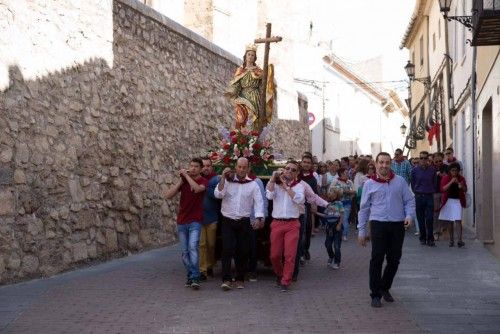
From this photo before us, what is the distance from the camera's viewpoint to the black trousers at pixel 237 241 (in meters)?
10.1

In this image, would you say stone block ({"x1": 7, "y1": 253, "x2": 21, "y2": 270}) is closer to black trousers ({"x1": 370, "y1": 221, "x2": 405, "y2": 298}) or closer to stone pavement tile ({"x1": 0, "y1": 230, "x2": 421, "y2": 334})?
stone pavement tile ({"x1": 0, "y1": 230, "x2": 421, "y2": 334})

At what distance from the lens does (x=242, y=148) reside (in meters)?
11.3

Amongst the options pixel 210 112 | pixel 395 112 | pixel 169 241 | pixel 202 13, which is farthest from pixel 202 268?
pixel 395 112

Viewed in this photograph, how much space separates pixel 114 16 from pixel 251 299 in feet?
19.7

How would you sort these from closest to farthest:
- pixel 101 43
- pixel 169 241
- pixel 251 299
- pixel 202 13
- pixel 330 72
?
pixel 251 299
pixel 101 43
pixel 169 241
pixel 202 13
pixel 330 72

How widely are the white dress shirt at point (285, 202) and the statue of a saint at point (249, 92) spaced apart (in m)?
2.58

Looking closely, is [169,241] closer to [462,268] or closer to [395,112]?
[462,268]

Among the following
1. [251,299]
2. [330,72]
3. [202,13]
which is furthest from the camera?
[330,72]


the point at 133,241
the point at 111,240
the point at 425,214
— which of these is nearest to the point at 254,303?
the point at 111,240

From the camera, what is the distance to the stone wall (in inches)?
398

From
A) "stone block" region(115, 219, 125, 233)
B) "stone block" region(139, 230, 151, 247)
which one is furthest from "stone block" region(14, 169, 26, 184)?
"stone block" region(139, 230, 151, 247)

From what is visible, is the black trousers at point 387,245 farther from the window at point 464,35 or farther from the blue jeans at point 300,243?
the window at point 464,35

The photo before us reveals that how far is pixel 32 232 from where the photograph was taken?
33.9 ft

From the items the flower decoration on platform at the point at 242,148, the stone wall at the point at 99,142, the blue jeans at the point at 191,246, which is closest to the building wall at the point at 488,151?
the flower decoration on platform at the point at 242,148
